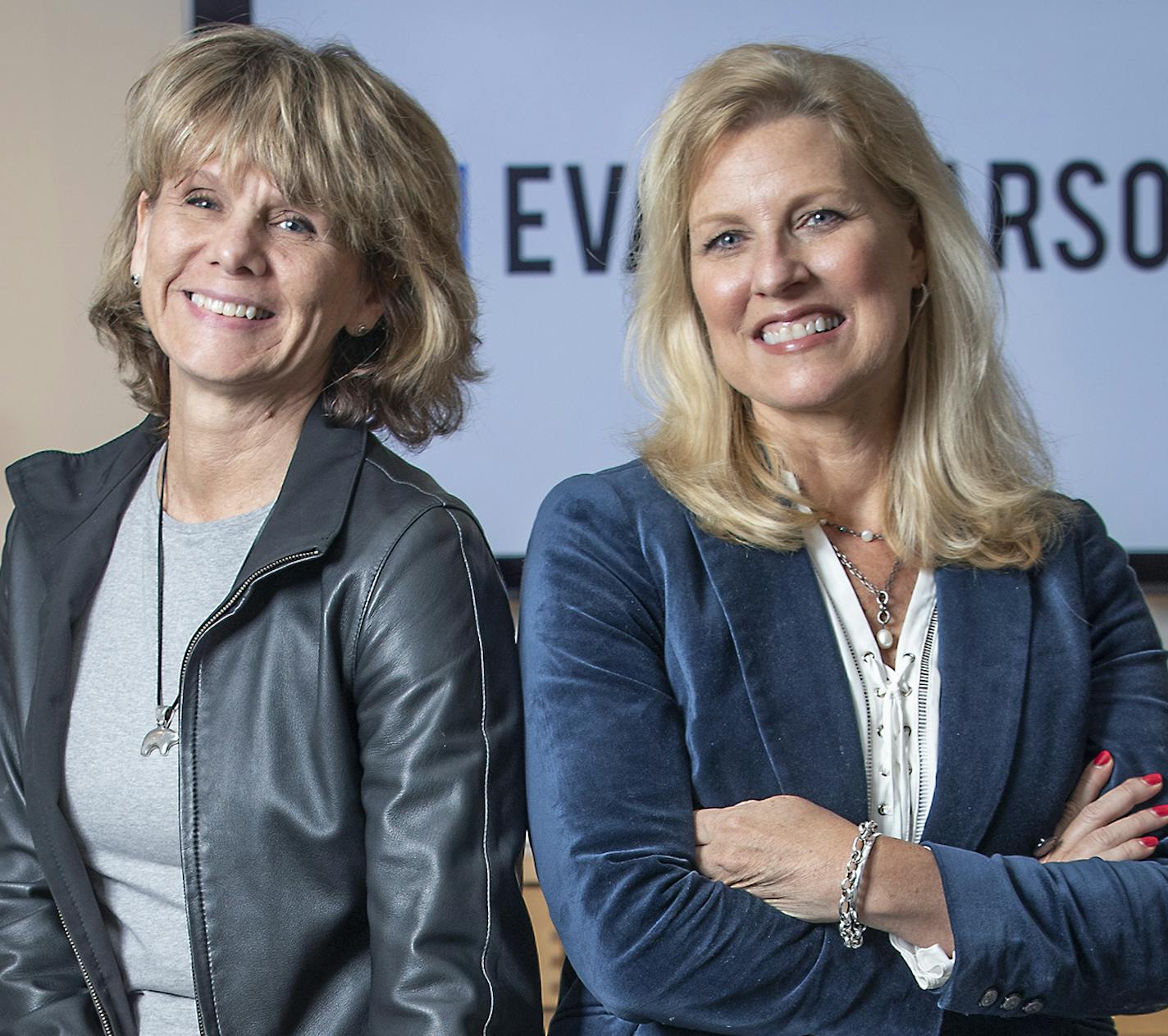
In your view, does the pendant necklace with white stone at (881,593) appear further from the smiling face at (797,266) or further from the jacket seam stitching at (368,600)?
the jacket seam stitching at (368,600)

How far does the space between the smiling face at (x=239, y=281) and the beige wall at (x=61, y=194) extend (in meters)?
1.46

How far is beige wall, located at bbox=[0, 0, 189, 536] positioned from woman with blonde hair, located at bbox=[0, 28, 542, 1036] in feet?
4.29

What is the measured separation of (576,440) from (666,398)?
1.27 meters

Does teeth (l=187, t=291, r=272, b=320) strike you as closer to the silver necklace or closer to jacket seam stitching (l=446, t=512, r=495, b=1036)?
jacket seam stitching (l=446, t=512, r=495, b=1036)

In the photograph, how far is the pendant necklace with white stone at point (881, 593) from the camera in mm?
1587

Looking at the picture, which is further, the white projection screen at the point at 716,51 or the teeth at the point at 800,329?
the white projection screen at the point at 716,51

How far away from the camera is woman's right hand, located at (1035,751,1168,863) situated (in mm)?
1487

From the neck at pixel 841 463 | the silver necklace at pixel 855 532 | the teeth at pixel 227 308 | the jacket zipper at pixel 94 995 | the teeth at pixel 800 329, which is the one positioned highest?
the teeth at pixel 227 308

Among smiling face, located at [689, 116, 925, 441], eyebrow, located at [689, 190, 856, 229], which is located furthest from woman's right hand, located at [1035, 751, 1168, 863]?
eyebrow, located at [689, 190, 856, 229]

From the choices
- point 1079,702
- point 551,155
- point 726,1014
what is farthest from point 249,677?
point 551,155

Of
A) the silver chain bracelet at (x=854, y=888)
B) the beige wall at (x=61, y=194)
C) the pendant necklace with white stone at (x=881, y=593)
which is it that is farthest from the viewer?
the beige wall at (x=61, y=194)

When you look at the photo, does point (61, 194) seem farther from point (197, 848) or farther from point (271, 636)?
point (197, 848)

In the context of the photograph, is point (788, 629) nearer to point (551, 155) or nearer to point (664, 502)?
point (664, 502)

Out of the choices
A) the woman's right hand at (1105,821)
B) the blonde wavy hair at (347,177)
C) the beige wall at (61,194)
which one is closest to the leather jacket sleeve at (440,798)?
the blonde wavy hair at (347,177)
